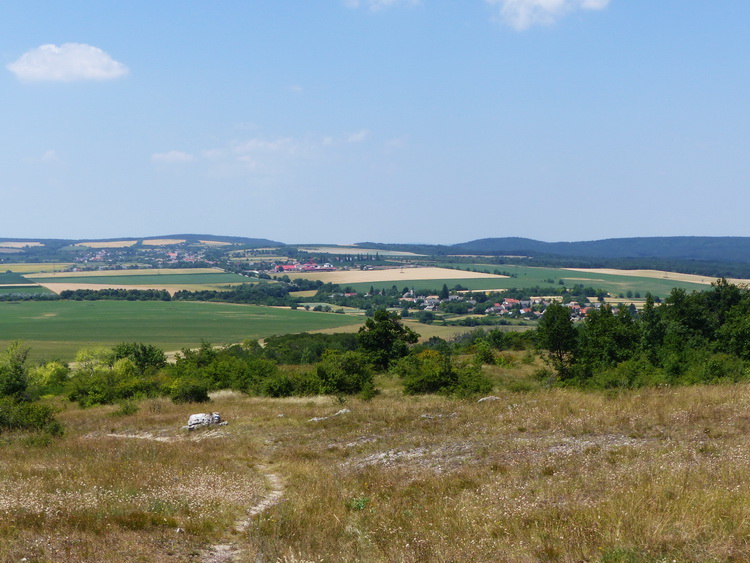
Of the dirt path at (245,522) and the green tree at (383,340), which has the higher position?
the dirt path at (245,522)

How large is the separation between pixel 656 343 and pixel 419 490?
3468 cm

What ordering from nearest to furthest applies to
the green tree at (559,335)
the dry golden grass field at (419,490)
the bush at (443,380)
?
1. the dry golden grass field at (419,490)
2. the bush at (443,380)
3. the green tree at (559,335)

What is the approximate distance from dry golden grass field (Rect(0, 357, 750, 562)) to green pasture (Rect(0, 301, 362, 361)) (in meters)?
87.1

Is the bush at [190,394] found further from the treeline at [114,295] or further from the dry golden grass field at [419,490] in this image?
the treeline at [114,295]

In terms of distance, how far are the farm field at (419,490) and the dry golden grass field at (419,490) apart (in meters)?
0.05

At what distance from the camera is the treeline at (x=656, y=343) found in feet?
104

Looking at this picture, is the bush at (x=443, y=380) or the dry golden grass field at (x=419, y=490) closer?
the dry golden grass field at (x=419, y=490)

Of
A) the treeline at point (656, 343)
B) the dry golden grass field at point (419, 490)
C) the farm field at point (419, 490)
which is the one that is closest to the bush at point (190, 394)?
the farm field at point (419, 490)

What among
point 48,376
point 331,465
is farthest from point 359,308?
point 331,465

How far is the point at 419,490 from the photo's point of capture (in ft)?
42.7

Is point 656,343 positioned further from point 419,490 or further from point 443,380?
point 419,490

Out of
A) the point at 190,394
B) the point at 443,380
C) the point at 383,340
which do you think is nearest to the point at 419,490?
the point at 443,380

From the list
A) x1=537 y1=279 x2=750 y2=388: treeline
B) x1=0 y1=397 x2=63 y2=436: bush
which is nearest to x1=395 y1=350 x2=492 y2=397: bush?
x1=537 y1=279 x2=750 y2=388: treeline

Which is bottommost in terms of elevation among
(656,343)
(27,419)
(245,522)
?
(27,419)
